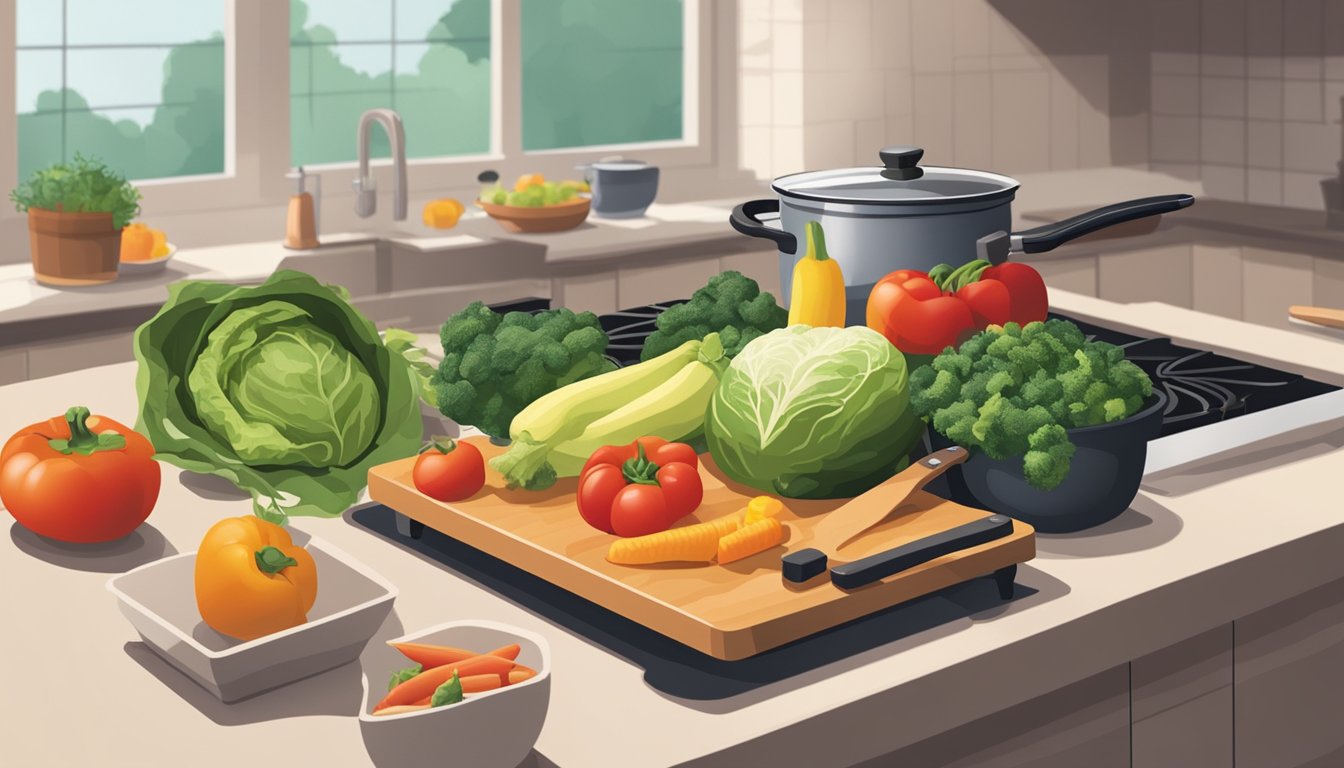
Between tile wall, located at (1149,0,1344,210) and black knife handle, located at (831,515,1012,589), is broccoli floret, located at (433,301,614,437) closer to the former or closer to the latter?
black knife handle, located at (831,515,1012,589)

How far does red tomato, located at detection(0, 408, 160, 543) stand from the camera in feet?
3.95

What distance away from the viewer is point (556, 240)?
3396mm

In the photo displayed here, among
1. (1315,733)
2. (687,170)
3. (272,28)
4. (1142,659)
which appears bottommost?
Result: (1315,733)

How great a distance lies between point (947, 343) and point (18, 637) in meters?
0.81

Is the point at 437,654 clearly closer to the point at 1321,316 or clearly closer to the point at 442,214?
the point at 1321,316

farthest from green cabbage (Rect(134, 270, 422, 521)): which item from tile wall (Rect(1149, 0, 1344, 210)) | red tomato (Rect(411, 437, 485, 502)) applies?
tile wall (Rect(1149, 0, 1344, 210))

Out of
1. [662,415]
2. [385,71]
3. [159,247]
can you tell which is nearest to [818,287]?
[662,415]

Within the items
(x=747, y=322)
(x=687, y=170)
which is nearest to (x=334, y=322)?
(x=747, y=322)

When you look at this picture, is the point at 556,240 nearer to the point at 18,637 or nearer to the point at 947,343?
the point at 947,343

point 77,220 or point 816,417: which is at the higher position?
point 77,220

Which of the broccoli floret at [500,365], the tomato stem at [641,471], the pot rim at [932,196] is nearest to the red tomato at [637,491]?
the tomato stem at [641,471]

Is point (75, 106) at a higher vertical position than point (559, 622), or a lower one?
higher

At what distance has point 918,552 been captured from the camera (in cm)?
104

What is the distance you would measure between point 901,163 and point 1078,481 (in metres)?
0.45
